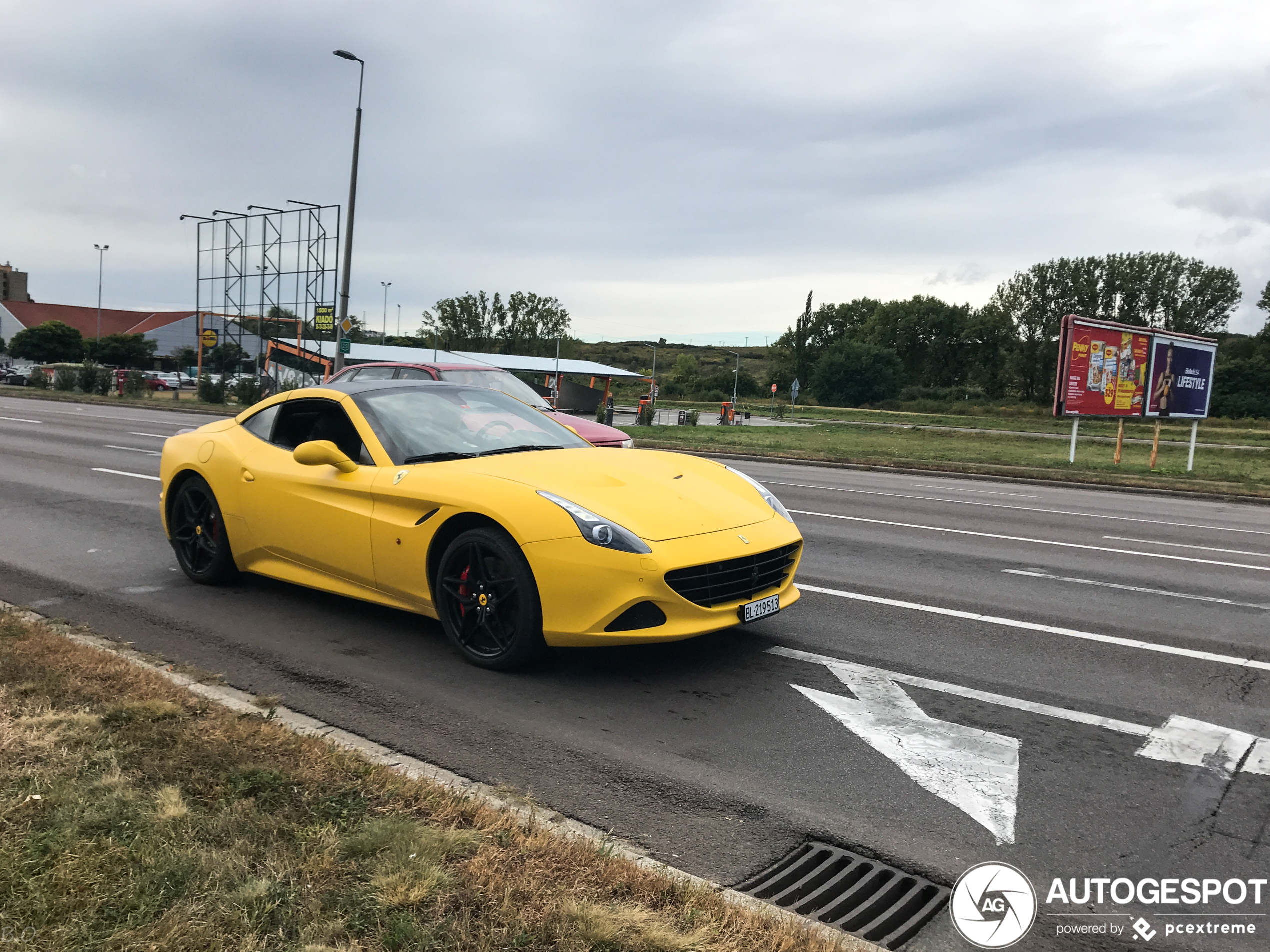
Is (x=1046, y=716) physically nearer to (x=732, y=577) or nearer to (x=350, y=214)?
(x=732, y=577)

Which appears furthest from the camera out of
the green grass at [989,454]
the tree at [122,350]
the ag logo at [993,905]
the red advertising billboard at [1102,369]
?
the tree at [122,350]

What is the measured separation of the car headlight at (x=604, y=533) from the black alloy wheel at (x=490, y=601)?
0.35m

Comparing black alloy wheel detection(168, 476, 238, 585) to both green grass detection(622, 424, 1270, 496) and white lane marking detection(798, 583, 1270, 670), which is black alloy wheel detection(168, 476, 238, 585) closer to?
white lane marking detection(798, 583, 1270, 670)

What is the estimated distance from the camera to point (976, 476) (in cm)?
2047

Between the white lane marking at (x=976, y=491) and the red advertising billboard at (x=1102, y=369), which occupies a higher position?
the red advertising billboard at (x=1102, y=369)

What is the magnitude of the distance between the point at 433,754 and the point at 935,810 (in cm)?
200

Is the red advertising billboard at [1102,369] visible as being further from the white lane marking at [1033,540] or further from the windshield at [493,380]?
the windshield at [493,380]

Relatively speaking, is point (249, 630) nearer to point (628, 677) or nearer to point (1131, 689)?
point (628, 677)

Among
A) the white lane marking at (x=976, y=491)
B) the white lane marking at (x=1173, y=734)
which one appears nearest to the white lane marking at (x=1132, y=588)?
the white lane marking at (x=1173, y=734)

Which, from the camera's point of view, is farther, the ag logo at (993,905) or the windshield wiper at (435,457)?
the windshield wiper at (435,457)

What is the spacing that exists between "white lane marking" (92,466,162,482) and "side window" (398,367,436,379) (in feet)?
11.4

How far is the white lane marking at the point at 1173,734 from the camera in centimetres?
421

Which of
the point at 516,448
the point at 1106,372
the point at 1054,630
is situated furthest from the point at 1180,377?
the point at 516,448

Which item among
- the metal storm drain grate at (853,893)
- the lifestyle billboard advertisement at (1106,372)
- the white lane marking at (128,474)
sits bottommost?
the white lane marking at (128,474)
